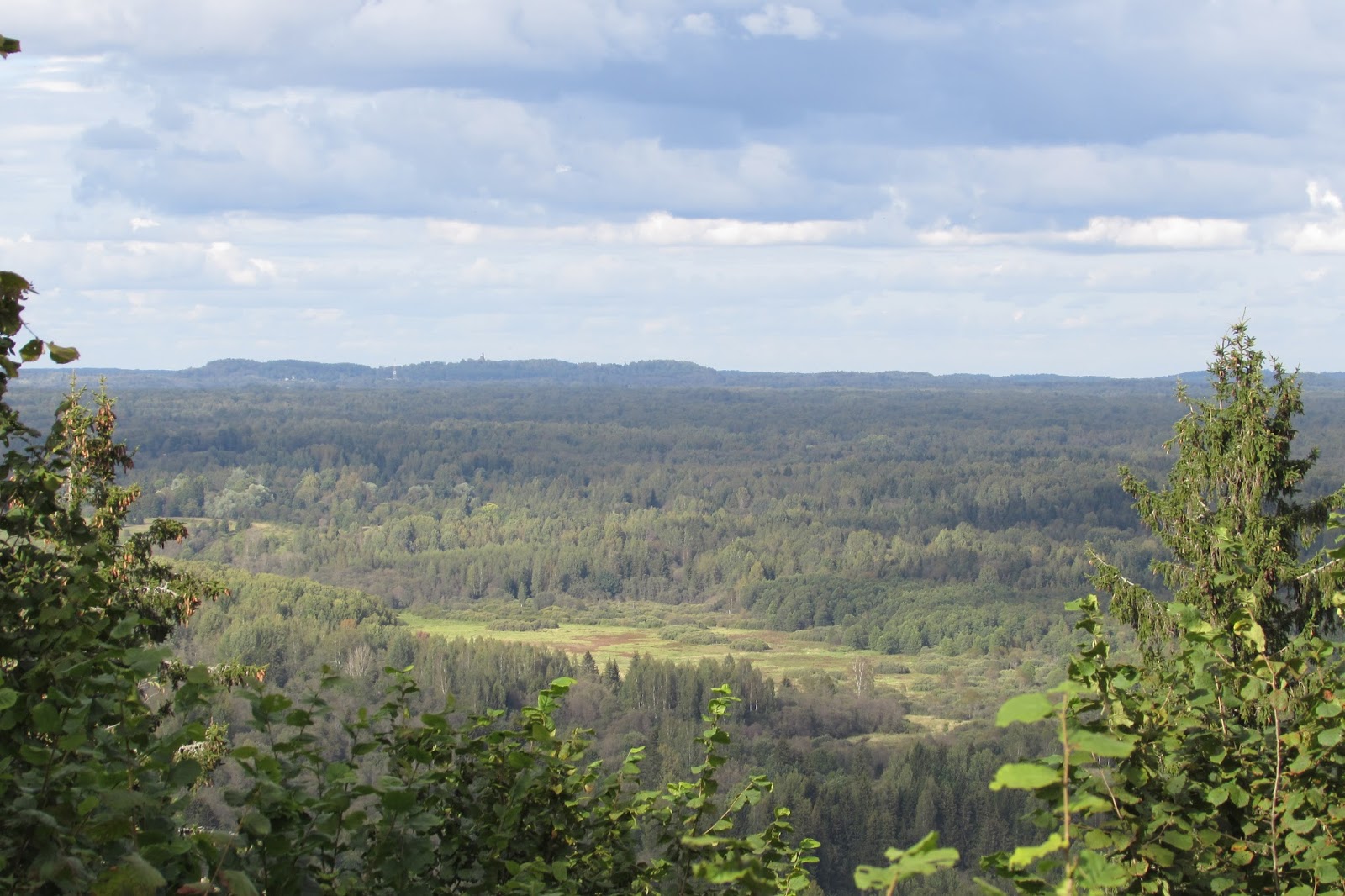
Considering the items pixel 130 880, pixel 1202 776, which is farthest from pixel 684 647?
pixel 130 880

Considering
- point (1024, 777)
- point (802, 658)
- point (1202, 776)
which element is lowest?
point (802, 658)

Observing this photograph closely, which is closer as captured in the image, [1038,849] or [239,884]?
[1038,849]

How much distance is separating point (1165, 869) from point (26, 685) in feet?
13.8

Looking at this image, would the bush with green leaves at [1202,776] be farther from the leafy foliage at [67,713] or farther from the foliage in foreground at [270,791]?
the leafy foliage at [67,713]

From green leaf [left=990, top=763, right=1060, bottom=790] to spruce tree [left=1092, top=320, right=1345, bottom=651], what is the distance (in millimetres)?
17656

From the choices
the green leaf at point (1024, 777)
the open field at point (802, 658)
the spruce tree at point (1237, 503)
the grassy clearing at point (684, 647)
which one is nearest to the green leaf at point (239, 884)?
the green leaf at point (1024, 777)

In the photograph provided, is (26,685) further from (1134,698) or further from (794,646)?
(794,646)

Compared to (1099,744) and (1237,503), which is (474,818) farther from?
(1237,503)

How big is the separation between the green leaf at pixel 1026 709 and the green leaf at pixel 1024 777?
0.10 meters

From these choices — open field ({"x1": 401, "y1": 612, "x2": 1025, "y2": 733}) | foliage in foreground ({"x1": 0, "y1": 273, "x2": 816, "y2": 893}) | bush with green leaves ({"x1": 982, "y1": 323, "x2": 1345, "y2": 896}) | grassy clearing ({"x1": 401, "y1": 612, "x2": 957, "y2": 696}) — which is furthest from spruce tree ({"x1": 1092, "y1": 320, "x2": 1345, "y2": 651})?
grassy clearing ({"x1": 401, "y1": 612, "x2": 957, "y2": 696})

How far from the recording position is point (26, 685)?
4621mm

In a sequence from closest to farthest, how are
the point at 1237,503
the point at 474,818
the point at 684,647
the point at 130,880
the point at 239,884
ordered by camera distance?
the point at 130,880 → the point at 239,884 → the point at 474,818 → the point at 1237,503 → the point at 684,647

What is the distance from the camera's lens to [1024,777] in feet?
9.07

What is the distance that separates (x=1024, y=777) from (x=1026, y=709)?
0.49ft
